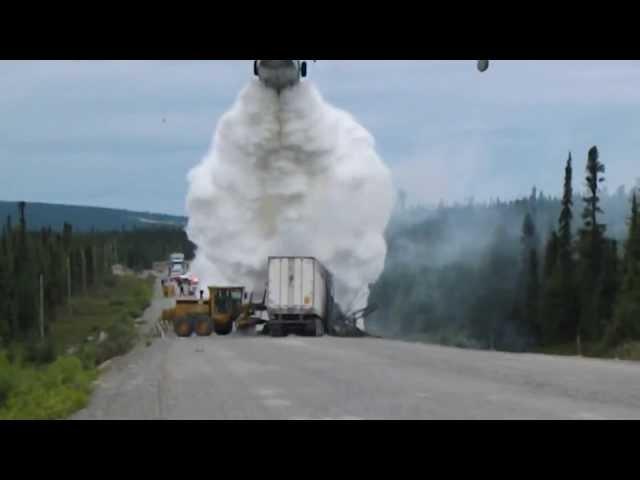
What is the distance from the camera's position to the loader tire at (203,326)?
43781 mm

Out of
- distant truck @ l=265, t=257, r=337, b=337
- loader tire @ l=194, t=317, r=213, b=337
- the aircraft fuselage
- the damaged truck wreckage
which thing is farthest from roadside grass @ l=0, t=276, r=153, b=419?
the aircraft fuselage

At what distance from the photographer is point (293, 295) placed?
42438mm

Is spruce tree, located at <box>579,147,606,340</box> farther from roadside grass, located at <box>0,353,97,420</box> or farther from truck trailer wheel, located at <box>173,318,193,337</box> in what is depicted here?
roadside grass, located at <box>0,353,97,420</box>

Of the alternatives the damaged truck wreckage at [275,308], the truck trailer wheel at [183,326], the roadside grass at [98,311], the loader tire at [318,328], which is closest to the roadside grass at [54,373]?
the roadside grass at [98,311]

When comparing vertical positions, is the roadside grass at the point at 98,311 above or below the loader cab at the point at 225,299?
below

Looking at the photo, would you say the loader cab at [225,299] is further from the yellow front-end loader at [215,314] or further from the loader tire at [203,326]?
the loader tire at [203,326]

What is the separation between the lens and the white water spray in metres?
47.5

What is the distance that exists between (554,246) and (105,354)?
169ft

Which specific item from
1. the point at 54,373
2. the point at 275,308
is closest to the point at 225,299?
the point at 275,308

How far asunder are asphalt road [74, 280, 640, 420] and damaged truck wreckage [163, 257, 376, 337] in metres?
13.4

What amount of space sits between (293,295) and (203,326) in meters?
4.29

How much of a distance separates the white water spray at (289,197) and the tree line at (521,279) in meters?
15.5

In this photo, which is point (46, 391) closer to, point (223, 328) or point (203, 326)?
point (203, 326)
